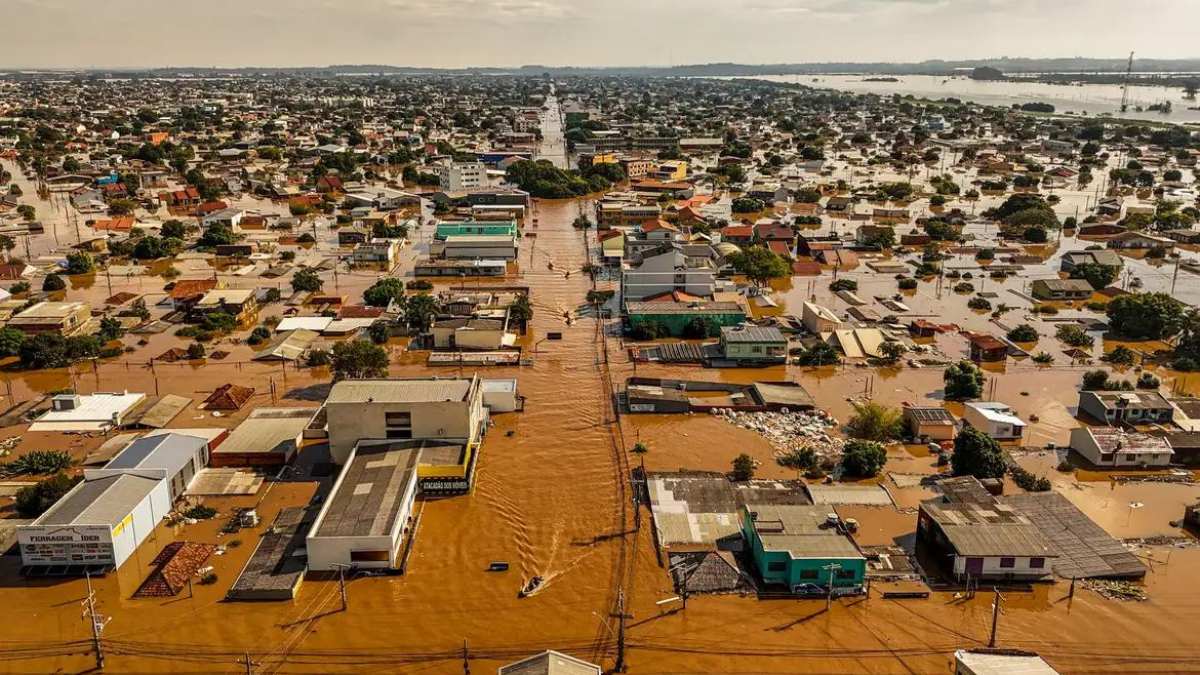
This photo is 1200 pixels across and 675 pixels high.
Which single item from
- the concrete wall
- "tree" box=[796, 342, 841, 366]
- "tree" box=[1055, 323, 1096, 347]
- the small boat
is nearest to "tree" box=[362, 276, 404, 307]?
"tree" box=[796, 342, 841, 366]

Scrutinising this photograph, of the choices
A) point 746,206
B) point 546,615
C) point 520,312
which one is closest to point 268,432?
point 546,615

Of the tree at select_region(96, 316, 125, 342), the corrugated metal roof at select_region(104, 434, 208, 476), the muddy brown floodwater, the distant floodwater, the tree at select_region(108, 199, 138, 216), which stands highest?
the distant floodwater

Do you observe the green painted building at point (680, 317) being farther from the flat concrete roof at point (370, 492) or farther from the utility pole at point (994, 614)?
the utility pole at point (994, 614)

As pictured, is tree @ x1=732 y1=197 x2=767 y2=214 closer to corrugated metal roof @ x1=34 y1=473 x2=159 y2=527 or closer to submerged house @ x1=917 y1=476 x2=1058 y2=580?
submerged house @ x1=917 y1=476 x2=1058 y2=580

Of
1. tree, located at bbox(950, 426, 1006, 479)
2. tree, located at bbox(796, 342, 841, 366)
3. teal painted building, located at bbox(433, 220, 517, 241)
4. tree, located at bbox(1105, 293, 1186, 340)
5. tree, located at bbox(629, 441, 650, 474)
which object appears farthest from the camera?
teal painted building, located at bbox(433, 220, 517, 241)

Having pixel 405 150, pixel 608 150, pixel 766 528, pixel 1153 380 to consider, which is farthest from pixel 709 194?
pixel 766 528

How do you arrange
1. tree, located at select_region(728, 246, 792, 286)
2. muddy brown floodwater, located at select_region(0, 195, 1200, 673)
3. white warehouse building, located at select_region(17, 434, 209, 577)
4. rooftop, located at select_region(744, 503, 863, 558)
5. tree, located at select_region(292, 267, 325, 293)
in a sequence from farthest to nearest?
1. tree, located at select_region(728, 246, 792, 286)
2. tree, located at select_region(292, 267, 325, 293)
3. white warehouse building, located at select_region(17, 434, 209, 577)
4. rooftop, located at select_region(744, 503, 863, 558)
5. muddy brown floodwater, located at select_region(0, 195, 1200, 673)

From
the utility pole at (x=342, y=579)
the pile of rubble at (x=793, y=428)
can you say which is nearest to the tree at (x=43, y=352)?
the utility pole at (x=342, y=579)
